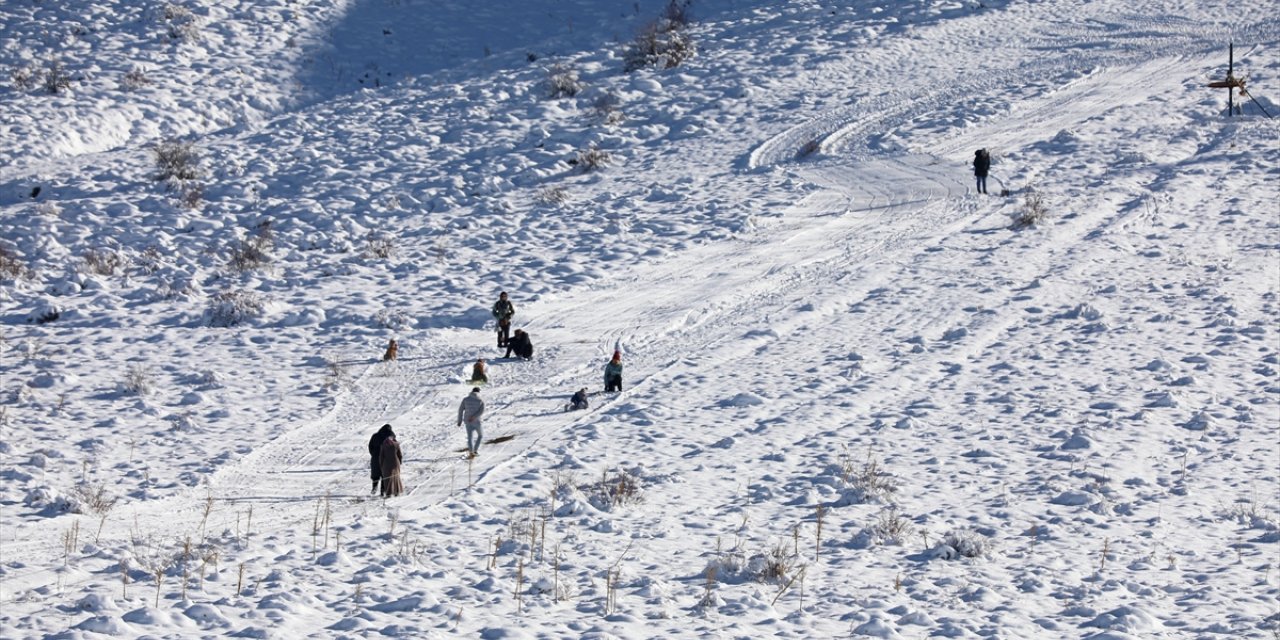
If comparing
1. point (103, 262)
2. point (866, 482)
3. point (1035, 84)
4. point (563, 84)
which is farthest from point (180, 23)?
point (866, 482)

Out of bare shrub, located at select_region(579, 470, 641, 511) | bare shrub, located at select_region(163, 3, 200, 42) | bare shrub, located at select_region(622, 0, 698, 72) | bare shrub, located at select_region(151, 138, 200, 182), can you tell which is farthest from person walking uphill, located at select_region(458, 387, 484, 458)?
bare shrub, located at select_region(163, 3, 200, 42)

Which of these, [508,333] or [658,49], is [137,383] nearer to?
[508,333]

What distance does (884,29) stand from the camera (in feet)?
136

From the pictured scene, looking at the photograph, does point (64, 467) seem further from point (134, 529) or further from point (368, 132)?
point (368, 132)

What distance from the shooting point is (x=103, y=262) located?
2723cm

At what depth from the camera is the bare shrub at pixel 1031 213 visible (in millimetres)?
27797

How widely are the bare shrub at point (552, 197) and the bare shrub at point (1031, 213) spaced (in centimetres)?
1006

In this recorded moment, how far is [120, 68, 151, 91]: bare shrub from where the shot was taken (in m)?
36.1

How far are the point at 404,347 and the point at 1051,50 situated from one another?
81.0 feet

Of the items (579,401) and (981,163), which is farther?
(981,163)

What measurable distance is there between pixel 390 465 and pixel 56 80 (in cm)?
2415

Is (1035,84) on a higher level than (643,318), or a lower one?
higher

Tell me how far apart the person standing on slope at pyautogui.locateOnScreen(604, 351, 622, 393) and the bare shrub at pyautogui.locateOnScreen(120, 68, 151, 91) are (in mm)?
21767

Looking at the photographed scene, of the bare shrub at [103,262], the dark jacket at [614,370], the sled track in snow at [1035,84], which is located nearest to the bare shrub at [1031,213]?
the sled track in snow at [1035,84]
